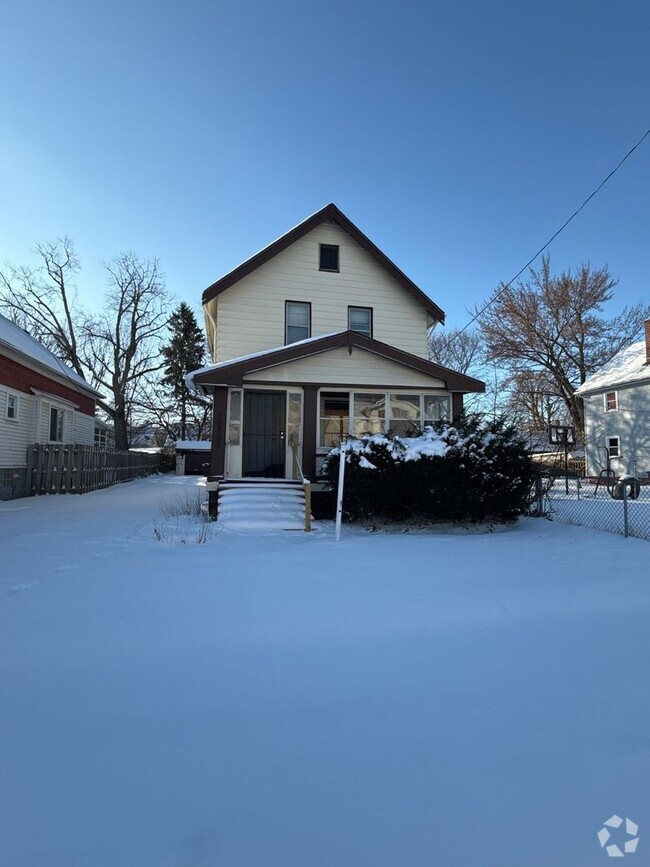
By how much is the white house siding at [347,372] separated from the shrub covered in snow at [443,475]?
2544 mm

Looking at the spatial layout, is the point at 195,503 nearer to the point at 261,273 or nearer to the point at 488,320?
the point at 261,273

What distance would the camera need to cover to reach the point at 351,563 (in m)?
6.10

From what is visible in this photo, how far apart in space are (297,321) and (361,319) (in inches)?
77.9

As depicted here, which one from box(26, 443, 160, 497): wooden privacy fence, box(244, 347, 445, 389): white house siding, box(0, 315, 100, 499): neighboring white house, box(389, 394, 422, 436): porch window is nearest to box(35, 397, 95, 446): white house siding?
box(0, 315, 100, 499): neighboring white house

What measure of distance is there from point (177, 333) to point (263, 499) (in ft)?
122

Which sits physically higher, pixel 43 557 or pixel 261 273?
pixel 261 273

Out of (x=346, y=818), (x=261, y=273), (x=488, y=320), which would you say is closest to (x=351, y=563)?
(x=346, y=818)

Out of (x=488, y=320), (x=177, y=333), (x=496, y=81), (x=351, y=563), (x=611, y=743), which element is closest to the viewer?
(x=611, y=743)

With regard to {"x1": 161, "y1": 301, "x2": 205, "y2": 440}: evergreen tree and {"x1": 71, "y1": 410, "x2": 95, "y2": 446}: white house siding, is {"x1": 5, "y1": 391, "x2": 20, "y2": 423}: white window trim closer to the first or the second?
{"x1": 71, "y1": 410, "x2": 95, "y2": 446}: white house siding

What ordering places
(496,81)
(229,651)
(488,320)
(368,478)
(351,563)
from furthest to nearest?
(488,320)
(496,81)
(368,478)
(351,563)
(229,651)

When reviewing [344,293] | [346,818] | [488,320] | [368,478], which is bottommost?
[346,818]

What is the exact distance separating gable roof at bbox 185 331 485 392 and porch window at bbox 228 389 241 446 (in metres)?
0.79

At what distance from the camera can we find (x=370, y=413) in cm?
1243

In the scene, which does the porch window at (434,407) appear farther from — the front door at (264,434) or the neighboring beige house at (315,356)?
the front door at (264,434)
